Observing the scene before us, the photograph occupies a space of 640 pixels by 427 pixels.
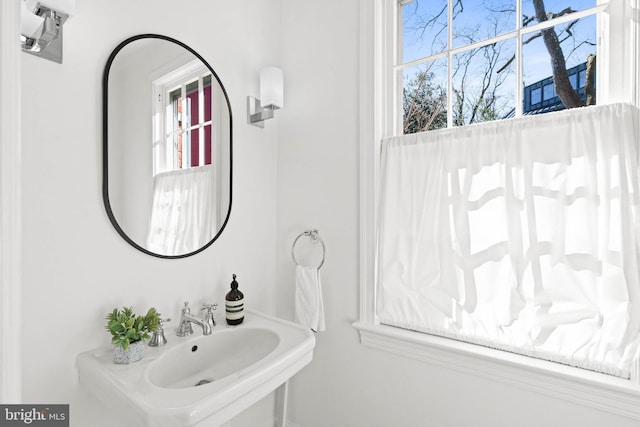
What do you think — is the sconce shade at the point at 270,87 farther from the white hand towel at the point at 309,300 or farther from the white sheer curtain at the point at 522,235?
the white hand towel at the point at 309,300

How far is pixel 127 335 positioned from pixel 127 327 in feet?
0.08

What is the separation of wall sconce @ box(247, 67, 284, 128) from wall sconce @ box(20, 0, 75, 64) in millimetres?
821

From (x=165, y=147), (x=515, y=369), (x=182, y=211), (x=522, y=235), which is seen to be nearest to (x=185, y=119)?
(x=165, y=147)

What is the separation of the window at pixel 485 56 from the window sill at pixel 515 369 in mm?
909

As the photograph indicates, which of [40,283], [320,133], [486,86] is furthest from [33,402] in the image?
[486,86]

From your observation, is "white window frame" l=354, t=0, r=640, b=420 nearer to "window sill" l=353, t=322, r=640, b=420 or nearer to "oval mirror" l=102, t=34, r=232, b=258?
"window sill" l=353, t=322, r=640, b=420

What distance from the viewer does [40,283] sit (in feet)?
3.33

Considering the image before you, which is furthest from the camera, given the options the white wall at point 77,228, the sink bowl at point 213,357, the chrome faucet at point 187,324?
the chrome faucet at point 187,324

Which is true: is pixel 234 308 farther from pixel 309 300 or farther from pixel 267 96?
pixel 267 96

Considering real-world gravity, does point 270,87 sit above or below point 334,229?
above

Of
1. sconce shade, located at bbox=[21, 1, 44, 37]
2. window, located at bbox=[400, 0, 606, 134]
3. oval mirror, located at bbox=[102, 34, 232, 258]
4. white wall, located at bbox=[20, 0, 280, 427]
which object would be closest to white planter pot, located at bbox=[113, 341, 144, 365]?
white wall, located at bbox=[20, 0, 280, 427]

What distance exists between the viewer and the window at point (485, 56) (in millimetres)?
1188

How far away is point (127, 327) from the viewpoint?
1.05 meters

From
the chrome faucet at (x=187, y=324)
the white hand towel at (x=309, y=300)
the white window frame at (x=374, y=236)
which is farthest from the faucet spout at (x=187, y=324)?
the white window frame at (x=374, y=236)
